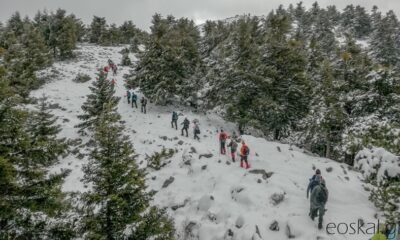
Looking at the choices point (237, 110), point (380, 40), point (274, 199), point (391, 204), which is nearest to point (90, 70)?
point (237, 110)

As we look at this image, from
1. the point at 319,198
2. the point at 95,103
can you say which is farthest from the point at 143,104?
the point at 319,198

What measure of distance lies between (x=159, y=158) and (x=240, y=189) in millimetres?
7806

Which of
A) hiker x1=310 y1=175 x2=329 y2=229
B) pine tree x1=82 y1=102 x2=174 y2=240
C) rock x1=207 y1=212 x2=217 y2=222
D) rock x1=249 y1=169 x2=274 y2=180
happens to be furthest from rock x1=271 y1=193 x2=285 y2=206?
pine tree x1=82 y1=102 x2=174 y2=240

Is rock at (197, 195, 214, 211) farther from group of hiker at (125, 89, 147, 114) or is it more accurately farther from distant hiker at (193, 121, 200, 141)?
group of hiker at (125, 89, 147, 114)

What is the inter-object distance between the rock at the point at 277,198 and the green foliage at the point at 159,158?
29.9ft

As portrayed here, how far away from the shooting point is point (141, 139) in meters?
26.9

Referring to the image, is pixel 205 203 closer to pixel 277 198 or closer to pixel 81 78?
pixel 277 198

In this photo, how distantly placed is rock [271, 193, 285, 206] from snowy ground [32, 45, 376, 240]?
139 millimetres

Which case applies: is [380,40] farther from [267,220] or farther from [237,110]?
[267,220]

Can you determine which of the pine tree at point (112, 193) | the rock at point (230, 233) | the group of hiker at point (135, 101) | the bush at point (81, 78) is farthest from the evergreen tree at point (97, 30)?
the rock at point (230, 233)

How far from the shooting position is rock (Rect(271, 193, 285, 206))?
51.1ft

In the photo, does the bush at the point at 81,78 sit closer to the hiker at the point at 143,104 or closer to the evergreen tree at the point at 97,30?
the hiker at the point at 143,104

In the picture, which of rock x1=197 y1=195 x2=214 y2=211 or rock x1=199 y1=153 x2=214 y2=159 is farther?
rock x1=199 y1=153 x2=214 y2=159

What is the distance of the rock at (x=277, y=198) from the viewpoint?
15570 millimetres
